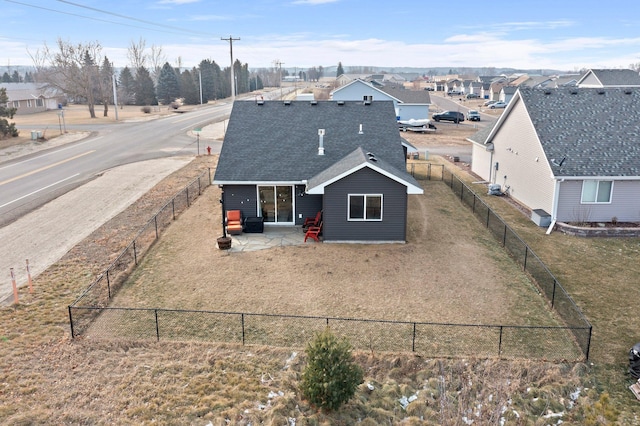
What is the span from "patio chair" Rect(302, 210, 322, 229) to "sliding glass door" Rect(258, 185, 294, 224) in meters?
0.86

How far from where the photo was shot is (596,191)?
2470 centimetres

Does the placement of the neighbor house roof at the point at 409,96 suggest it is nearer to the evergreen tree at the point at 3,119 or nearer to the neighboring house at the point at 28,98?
the evergreen tree at the point at 3,119

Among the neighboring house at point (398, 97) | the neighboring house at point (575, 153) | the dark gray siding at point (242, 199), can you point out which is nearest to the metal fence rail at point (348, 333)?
the dark gray siding at point (242, 199)

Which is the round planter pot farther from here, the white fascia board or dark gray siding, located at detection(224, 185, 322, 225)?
the white fascia board

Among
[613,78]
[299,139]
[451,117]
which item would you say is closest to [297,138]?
[299,139]

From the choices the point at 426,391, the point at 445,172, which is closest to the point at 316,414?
the point at 426,391

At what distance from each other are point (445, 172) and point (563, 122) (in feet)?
39.4

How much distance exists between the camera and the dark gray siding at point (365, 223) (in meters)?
21.4

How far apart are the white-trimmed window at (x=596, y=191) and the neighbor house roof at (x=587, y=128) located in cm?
52

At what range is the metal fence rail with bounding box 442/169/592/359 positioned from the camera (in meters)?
14.1

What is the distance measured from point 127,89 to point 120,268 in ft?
346

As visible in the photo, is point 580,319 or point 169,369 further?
point 580,319

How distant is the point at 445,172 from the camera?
126 feet

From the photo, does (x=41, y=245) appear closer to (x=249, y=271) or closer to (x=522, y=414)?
(x=249, y=271)
